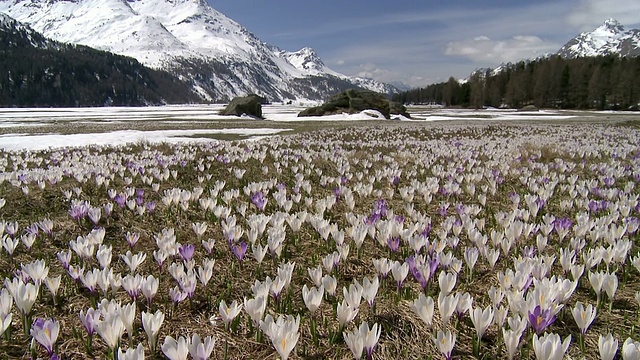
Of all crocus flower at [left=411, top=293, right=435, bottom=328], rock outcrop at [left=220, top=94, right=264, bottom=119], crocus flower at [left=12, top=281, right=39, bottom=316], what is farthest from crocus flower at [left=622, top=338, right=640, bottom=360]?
rock outcrop at [left=220, top=94, right=264, bottom=119]

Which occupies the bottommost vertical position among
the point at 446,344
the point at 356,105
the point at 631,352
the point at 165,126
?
the point at 446,344

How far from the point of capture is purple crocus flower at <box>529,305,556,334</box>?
192cm

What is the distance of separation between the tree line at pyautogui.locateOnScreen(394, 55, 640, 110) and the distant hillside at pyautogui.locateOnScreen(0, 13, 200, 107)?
499 ft

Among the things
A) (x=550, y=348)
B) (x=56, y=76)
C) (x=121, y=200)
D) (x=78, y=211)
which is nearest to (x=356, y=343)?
(x=550, y=348)

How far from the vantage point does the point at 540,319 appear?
193 centimetres

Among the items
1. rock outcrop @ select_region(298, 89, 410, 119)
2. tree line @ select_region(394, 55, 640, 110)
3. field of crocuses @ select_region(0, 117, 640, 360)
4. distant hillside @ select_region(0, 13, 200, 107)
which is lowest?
field of crocuses @ select_region(0, 117, 640, 360)

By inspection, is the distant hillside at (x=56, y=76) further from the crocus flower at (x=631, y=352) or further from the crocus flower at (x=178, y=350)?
the crocus flower at (x=631, y=352)

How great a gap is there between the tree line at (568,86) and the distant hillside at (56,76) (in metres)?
152

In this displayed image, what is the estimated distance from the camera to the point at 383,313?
2.35m

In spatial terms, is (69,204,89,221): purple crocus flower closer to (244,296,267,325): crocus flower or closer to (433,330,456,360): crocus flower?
(244,296,267,325): crocus flower

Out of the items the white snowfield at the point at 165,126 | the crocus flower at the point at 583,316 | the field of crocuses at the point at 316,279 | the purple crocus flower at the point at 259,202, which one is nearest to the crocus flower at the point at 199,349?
the field of crocuses at the point at 316,279

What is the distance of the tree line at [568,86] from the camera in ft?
236

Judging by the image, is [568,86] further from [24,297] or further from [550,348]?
[24,297]

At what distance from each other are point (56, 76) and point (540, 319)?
654 ft
